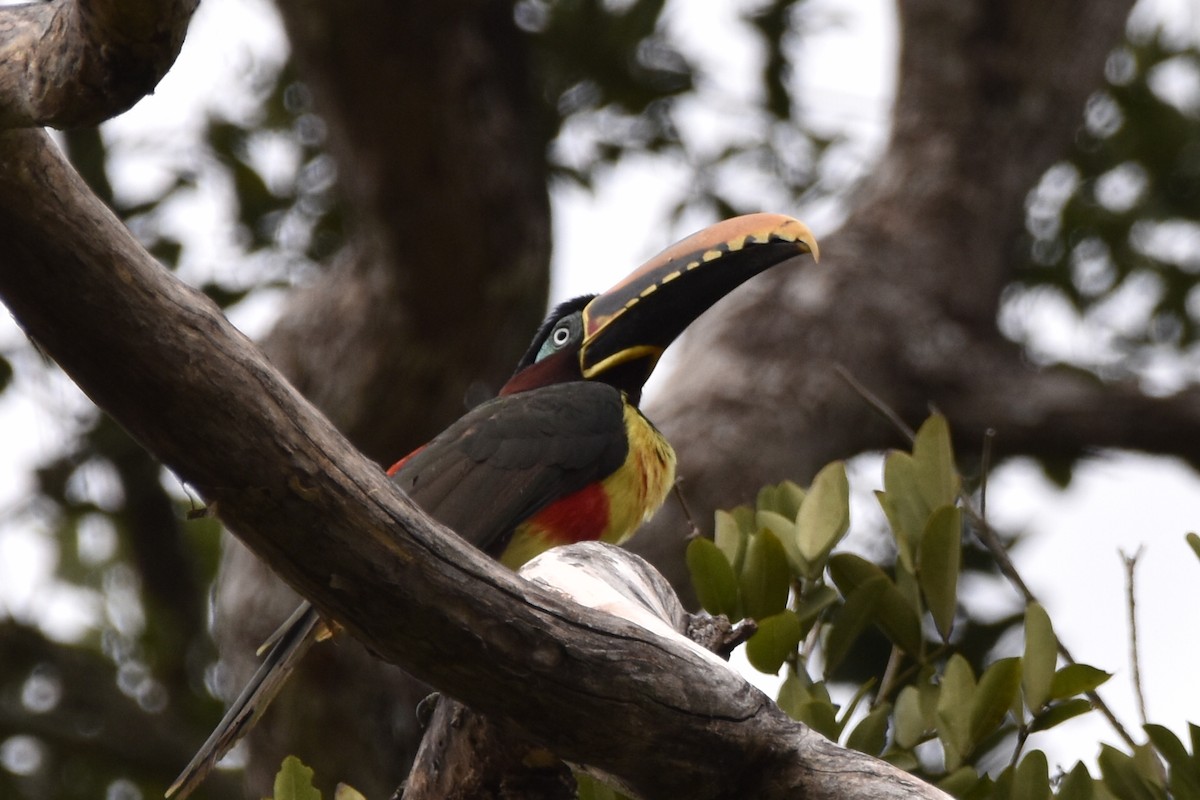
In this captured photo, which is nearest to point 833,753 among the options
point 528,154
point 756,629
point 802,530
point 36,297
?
point 756,629

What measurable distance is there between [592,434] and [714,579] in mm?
1016

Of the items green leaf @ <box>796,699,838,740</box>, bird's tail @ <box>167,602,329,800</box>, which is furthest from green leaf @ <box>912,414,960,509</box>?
bird's tail @ <box>167,602,329,800</box>

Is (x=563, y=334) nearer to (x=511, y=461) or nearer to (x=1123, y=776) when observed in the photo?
(x=511, y=461)

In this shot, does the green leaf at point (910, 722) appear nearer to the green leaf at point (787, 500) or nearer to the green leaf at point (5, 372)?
the green leaf at point (787, 500)

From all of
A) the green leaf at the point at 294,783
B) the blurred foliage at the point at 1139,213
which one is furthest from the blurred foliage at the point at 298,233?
the green leaf at the point at 294,783

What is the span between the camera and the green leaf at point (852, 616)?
2961 millimetres

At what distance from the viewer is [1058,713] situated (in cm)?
280

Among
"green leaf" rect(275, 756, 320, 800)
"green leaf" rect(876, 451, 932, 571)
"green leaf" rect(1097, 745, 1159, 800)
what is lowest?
"green leaf" rect(275, 756, 320, 800)

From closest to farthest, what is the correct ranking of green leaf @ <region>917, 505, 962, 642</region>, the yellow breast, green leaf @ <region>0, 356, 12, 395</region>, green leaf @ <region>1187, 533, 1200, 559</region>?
1. green leaf @ <region>1187, 533, 1200, 559</region>
2. green leaf @ <region>917, 505, 962, 642</region>
3. the yellow breast
4. green leaf @ <region>0, 356, 12, 395</region>

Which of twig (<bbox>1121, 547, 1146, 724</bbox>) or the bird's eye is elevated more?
the bird's eye

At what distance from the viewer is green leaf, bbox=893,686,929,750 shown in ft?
9.84

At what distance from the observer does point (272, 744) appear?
5715mm

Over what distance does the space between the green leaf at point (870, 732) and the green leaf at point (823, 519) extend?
1.10 feet

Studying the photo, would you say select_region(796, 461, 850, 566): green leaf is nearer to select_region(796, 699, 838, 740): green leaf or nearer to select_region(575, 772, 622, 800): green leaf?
select_region(796, 699, 838, 740): green leaf
